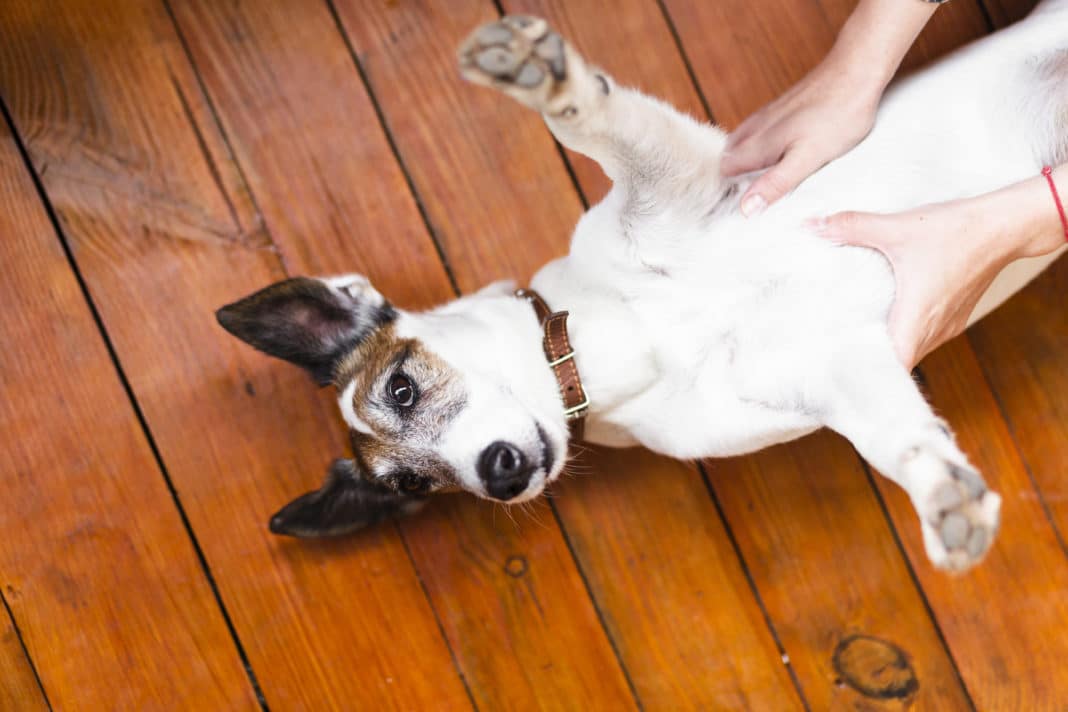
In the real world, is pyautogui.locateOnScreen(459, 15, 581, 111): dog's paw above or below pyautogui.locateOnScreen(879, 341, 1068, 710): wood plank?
above

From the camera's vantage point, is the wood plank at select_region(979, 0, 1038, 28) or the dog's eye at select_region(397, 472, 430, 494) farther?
the wood plank at select_region(979, 0, 1038, 28)

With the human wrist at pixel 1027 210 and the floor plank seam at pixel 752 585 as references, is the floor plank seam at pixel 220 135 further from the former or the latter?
the human wrist at pixel 1027 210

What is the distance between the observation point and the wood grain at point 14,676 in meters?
2.07

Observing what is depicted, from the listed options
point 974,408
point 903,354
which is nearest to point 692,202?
point 903,354

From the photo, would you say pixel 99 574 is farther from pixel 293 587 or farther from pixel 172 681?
pixel 293 587

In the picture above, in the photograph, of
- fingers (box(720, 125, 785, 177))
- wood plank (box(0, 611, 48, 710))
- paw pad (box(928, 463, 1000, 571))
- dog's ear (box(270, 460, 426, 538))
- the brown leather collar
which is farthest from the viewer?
wood plank (box(0, 611, 48, 710))

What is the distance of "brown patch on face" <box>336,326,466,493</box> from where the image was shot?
1.60 metres

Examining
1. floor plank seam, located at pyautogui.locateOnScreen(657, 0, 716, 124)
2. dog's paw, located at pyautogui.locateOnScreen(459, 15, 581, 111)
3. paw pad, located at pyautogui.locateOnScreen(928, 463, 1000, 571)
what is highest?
floor plank seam, located at pyautogui.locateOnScreen(657, 0, 716, 124)

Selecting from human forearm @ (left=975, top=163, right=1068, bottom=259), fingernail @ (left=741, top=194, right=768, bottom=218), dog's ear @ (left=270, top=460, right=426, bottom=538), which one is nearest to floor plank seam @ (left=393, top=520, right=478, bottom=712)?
dog's ear @ (left=270, top=460, right=426, bottom=538)

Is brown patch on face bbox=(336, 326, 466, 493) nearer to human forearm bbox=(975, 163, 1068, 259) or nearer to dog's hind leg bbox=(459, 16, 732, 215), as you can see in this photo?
dog's hind leg bbox=(459, 16, 732, 215)

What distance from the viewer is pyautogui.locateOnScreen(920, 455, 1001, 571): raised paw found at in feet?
3.93

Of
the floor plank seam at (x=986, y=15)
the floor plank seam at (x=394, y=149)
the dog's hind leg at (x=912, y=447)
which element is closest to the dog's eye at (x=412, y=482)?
the floor plank seam at (x=394, y=149)

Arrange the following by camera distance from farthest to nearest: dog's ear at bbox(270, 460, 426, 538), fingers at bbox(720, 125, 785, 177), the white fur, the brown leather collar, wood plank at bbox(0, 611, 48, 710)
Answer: wood plank at bbox(0, 611, 48, 710) < dog's ear at bbox(270, 460, 426, 538) < fingers at bbox(720, 125, 785, 177) < the brown leather collar < the white fur

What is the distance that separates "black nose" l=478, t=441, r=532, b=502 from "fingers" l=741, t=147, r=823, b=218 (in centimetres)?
69
